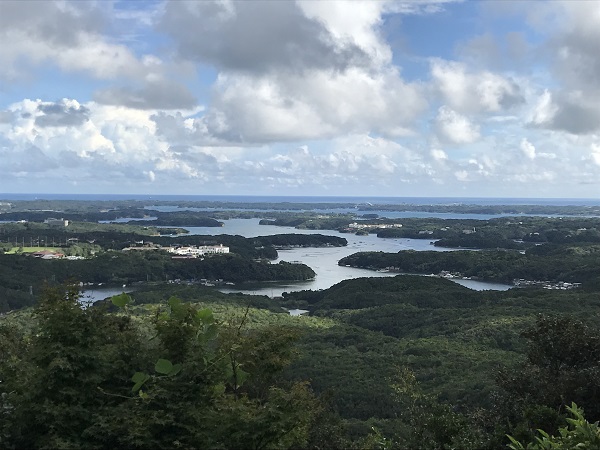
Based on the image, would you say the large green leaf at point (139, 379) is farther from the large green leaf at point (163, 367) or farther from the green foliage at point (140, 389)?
the large green leaf at point (163, 367)

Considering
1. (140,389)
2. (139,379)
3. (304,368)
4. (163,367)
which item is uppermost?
(163,367)

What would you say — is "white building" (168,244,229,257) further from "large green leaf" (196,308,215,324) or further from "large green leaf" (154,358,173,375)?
"large green leaf" (154,358,173,375)

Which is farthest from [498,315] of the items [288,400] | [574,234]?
[574,234]

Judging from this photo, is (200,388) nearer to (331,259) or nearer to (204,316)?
(204,316)

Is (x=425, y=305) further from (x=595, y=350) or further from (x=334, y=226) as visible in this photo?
(x=334, y=226)

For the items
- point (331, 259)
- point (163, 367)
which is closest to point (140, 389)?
point (163, 367)

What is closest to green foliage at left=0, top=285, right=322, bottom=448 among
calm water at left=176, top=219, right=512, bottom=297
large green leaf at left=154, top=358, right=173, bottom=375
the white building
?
large green leaf at left=154, top=358, right=173, bottom=375

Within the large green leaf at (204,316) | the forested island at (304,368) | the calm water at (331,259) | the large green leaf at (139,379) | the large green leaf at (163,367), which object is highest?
the large green leaf at (204,316)

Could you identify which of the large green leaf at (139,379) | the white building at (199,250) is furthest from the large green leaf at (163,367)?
the white building at (199,250)
